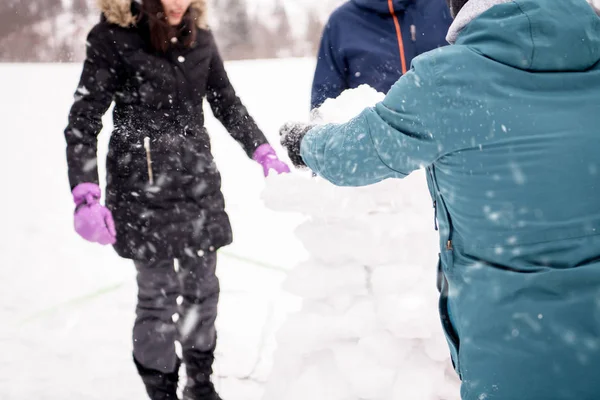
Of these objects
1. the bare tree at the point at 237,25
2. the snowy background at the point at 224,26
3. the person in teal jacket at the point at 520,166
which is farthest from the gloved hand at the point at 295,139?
the bare tree at the point at 237,25

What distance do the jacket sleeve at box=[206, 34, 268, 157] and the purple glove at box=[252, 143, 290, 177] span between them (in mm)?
28

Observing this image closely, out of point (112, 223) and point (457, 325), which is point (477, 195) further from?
point (112, 223)

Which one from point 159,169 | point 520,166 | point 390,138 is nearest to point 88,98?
point 159,169

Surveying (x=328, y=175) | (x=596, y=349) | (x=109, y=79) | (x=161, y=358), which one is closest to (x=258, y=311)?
(x=161, y=358)

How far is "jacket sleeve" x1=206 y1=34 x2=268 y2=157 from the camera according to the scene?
2.14 metres

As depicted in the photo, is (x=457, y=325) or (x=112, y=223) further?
(x=112, y=223)

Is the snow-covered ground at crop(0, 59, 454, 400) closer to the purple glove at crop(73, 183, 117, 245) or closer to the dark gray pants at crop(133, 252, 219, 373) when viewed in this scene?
the dark gray pants at crop(133, 252, 219, 373)

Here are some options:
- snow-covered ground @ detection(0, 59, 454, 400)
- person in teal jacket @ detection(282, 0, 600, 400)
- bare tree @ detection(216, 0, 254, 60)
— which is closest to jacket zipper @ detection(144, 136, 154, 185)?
snow-covered ground @ detection(0, 59, 454, 400)

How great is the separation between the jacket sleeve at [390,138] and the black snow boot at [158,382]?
1.25m

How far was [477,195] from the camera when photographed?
99 cm

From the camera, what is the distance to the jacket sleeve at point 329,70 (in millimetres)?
2031

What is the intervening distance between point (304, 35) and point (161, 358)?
3153mm

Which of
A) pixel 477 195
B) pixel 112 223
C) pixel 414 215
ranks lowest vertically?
pixel 414 215

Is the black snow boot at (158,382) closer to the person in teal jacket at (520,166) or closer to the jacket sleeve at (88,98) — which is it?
the jacket sleeve at (88,98)
